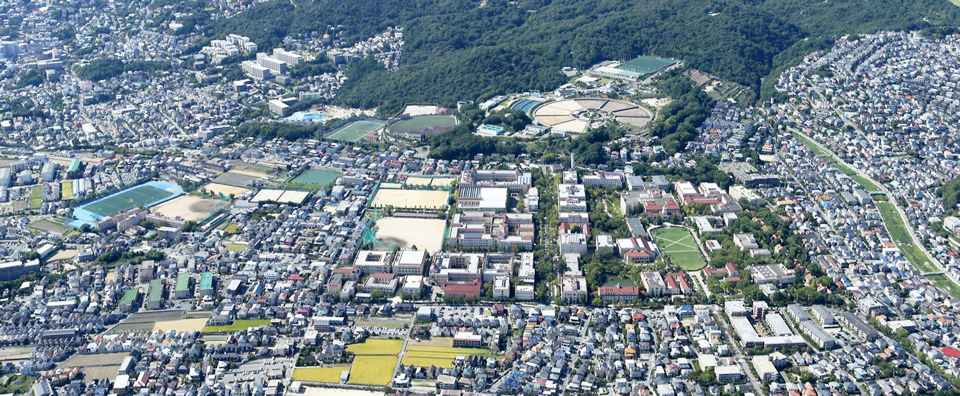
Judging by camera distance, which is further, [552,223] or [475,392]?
[552,223]

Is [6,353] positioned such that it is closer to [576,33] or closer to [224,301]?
[224,301]

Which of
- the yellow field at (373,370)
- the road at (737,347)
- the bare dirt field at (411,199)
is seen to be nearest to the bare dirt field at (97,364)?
the yellow field at (373,370)

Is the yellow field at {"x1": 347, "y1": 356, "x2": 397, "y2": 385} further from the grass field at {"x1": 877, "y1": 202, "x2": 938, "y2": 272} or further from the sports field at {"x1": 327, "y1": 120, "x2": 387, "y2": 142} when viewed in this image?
the sports field at {"x1": 327, "y1": 120, "x2": 387, "y2": 142}

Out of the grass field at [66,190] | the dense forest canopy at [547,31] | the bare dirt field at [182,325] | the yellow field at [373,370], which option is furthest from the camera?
the dense forest canopy at [547,31]

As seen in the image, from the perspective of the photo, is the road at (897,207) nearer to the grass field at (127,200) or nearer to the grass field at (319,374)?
the grass field at (319,374)

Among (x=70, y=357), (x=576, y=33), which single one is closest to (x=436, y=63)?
(x=576, y=33)

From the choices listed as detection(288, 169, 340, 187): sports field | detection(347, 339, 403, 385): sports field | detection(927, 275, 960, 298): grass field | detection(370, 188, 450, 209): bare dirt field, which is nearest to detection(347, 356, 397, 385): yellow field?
detection(347, 339, 403, 385): sports field
